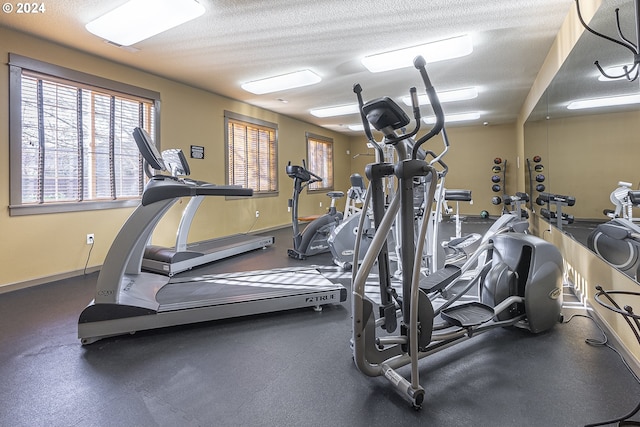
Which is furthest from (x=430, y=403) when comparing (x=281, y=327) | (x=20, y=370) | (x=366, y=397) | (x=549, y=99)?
(x=549, y=99)

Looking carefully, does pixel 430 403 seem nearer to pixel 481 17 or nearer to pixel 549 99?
pixel 481 17

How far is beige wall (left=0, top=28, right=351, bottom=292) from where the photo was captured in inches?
128

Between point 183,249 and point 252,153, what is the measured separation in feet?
9.79

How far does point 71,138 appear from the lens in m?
3.68

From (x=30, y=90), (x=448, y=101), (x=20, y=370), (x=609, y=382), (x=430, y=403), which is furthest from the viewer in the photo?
(x=448, y=101)

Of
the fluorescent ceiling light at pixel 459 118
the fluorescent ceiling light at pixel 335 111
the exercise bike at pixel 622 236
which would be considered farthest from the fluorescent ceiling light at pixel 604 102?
the fluorescent ceiling light at pixel 459 118

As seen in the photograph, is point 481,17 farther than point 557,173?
A: No

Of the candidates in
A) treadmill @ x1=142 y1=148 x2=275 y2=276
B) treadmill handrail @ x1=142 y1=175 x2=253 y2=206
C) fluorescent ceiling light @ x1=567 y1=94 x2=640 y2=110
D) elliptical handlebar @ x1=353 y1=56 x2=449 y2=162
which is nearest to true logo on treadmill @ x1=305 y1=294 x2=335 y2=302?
treadmill handrail @ x1=142 y1=175 x2=253 y2=206

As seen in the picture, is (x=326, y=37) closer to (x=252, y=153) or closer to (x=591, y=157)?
(x=591, y=157)

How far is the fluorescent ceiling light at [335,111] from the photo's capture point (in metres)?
6.57

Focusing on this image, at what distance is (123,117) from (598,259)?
528cm

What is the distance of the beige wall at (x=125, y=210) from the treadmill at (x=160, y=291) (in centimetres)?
145

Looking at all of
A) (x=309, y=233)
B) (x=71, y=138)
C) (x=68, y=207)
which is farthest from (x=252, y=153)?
(x=68, y=207)

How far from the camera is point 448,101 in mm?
6094
